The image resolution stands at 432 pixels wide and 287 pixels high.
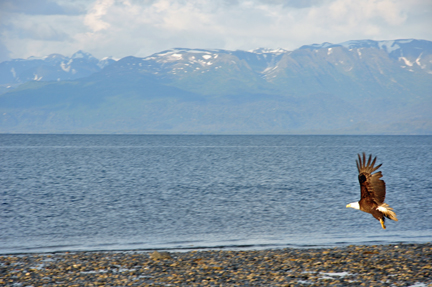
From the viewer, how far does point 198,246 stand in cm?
2642

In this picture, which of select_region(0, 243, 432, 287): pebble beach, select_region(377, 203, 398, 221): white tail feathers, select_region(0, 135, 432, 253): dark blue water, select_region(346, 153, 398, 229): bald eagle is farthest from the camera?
select_region(0, 135, 432, 253): dark blue water

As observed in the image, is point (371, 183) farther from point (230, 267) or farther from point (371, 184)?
point (230, 267)

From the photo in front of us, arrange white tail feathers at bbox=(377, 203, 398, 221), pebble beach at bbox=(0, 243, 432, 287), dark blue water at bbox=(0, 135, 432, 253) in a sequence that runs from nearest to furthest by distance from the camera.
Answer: white tail feathers at bbox=(377, 203, 398, 221) < pebble beach at bbox=(0, 243, 432, 287) < dark blue water at bbox=(0, 135, 432, 253)

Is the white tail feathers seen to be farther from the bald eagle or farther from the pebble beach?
the pebble beach

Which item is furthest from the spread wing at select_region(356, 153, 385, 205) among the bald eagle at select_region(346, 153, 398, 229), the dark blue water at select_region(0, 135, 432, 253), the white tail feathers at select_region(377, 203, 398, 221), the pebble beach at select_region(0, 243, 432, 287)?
the dark blue water at select_region(0, 135, 432, 253)

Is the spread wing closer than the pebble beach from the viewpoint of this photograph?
Yes

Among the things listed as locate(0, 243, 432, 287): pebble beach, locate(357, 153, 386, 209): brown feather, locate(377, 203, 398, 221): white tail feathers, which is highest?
locate(357, 153, 386, 209): brown feather

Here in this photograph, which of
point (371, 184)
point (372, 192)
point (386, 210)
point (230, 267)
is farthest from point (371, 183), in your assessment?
point (230, 267)

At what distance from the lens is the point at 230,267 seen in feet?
67.5

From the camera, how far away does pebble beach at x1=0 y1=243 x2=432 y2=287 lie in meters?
18.5

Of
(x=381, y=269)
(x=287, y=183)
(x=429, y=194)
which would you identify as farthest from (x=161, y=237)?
(x=287, y=183)

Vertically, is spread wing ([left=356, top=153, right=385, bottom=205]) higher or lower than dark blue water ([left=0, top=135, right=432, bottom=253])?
higher

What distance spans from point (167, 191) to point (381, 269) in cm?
3625

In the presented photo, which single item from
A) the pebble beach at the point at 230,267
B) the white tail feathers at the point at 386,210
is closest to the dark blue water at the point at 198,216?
the pebble beach at the point at 230,267
